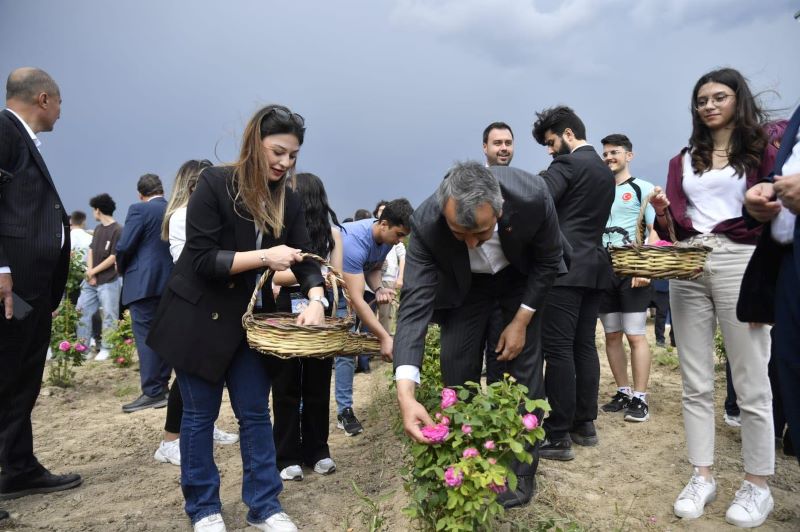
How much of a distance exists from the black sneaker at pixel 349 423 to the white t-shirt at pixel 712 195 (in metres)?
2.85

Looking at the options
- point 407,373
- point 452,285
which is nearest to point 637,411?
point 452,285

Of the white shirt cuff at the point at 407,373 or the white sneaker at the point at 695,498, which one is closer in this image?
the white shirt cuff at the point at 407,373

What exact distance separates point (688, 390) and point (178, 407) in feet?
9.90

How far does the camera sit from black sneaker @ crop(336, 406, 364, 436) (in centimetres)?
478

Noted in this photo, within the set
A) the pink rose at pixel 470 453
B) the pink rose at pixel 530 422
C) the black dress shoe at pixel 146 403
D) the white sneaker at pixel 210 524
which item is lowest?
the black dress shoe at pixel 146 403

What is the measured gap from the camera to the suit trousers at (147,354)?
554 centimetres

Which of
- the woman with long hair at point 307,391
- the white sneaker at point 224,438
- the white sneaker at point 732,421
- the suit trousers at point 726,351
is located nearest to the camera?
the suit trousers at point 726,351

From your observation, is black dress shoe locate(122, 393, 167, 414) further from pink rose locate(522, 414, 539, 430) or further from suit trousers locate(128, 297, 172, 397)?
pink rose locate(522, 414, 539, 430)

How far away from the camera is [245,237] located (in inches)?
112

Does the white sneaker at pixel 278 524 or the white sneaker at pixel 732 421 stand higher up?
the white sneaker at pixel 732 421

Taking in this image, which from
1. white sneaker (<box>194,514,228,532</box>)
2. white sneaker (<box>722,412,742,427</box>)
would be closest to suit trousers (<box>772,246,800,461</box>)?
white sneaker (<box>722,412,742,427</box>)

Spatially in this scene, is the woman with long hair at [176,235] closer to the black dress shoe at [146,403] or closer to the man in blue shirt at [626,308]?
the black dress shoe at [146,403]

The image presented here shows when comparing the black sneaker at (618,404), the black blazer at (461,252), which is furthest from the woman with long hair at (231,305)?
the black sneaker at (618,404)

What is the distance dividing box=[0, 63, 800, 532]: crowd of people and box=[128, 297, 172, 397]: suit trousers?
1.60 m
